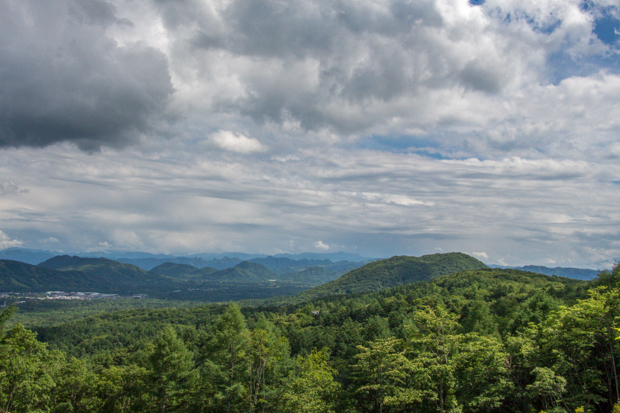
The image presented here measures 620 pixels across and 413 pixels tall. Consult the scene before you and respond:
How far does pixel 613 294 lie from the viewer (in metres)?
23.2

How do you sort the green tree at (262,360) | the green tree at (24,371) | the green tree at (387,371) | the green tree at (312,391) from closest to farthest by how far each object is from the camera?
the green tree at (387,371) → the green tree at (312,391) → the green tree at (24,371) → the green tree at (262,360)

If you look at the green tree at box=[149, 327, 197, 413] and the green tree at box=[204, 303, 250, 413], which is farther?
the green tree at box=[149, 327, 197, 413]

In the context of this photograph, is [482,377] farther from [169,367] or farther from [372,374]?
[169,367]

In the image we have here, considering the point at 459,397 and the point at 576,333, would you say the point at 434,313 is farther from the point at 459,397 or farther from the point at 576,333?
the point at 576,333

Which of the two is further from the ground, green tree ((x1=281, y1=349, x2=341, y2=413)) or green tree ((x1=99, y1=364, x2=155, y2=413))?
green tree ((x1=281, y1=349, x2=341, y2=413))

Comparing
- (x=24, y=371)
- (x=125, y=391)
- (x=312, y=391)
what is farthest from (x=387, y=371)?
(x=125, y=391)

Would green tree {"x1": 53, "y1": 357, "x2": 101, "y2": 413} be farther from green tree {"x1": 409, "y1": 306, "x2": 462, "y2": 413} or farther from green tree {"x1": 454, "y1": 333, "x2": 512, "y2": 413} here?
green tree {"x1": 454, "y1": 333, "x2": 512, "y2": 413}

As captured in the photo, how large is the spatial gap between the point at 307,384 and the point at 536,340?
18.8 meters

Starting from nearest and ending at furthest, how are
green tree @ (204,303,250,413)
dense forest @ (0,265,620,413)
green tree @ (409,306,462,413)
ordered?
dense forest @ (0,265,620,413) < green tree @ (409,306,462,413) < green tree @ (204,303,250,413)

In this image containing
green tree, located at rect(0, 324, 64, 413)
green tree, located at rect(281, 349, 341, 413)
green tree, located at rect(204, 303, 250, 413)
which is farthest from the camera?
green tree, located at rect(204, 303, 250, 413)

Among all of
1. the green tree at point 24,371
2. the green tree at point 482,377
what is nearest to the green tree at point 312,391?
the green tree at point 482,377

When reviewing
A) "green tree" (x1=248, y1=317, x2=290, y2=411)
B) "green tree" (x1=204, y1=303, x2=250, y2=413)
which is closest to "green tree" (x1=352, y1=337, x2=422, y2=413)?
"green tree" (x1=248, y1=317, x2=290, y2=411)

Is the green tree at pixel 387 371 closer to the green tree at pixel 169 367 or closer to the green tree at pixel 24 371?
the green tree at pixel 169 367

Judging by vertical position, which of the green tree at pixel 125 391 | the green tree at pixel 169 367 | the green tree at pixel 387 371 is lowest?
the green tree at pixel 125 391
